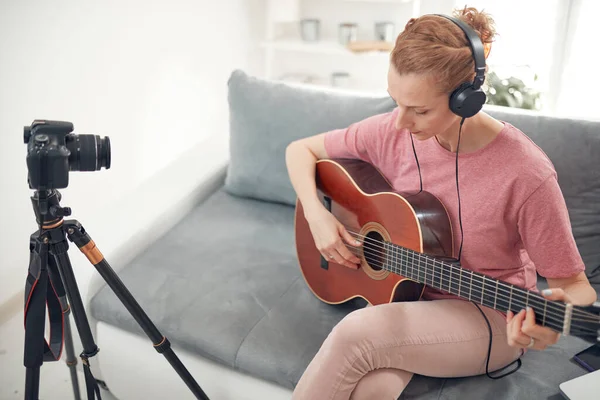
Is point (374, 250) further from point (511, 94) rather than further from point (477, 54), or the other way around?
point (511, 94)

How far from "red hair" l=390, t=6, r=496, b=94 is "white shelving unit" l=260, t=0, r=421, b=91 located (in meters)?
1.86

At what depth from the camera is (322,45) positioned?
3.21 metres

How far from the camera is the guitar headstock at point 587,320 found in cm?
105

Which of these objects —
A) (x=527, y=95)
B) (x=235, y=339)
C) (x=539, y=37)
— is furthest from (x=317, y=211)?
(x=539, y=37)

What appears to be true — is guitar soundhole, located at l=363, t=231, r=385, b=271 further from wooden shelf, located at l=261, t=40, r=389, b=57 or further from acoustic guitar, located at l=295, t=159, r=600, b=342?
wooden shelf, located at l=261, t=40, r=389, b=57

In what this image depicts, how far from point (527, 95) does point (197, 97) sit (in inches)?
62.9

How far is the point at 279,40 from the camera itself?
133 inches

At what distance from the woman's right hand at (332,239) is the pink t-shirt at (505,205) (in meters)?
0.19

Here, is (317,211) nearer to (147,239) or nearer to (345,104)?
(345,104)

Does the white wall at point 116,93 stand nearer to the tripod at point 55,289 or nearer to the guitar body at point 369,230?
the tripod at point 55,289

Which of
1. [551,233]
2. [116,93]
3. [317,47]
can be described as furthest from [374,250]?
[317,47]

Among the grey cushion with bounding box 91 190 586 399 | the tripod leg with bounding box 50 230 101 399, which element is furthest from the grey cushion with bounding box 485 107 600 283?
the tripod leg with bounding box 50 230 101 399

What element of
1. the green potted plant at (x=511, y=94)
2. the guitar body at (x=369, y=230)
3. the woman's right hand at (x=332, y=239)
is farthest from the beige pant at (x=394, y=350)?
Result: the green potted plant at (x=511, y=94)

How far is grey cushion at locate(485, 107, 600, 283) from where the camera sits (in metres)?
1.64
